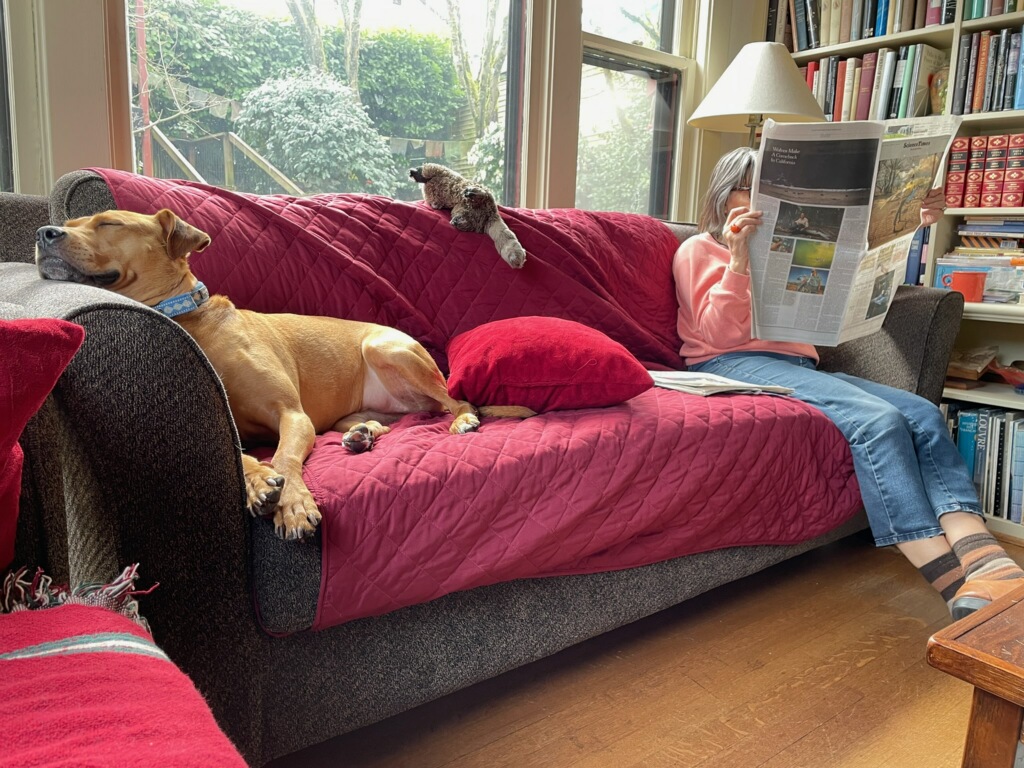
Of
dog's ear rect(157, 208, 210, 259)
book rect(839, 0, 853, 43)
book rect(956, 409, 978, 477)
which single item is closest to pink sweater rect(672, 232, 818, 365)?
book rect(956, 409, 978, 477)

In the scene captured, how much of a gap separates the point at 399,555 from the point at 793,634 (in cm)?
97

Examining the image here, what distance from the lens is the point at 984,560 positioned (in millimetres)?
1498

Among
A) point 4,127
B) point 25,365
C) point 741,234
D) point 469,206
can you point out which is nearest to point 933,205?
point 741,234

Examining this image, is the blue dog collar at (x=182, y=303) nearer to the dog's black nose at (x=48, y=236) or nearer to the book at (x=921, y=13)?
the dog's black nose at (x=48, y=236)

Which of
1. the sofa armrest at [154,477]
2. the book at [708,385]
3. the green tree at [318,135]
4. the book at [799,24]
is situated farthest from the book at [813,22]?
the sofa armrest at [154,477]

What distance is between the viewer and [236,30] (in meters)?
2.13

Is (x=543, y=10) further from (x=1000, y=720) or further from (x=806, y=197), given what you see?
(x=1000, y=720)

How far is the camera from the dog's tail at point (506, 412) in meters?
1.55

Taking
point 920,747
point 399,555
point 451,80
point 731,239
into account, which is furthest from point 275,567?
point 451,80

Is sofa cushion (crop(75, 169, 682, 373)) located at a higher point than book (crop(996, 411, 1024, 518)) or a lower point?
higher

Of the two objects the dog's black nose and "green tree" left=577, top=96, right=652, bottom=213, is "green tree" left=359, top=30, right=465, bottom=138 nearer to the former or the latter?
"green tree" left=577, top=96, right=652, bottom=213

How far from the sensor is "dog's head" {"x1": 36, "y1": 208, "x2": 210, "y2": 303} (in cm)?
121

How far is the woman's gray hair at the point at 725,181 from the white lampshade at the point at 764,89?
0.53 metres

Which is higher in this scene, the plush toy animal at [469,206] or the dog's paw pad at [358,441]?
the plush toy animal at [469,206]
